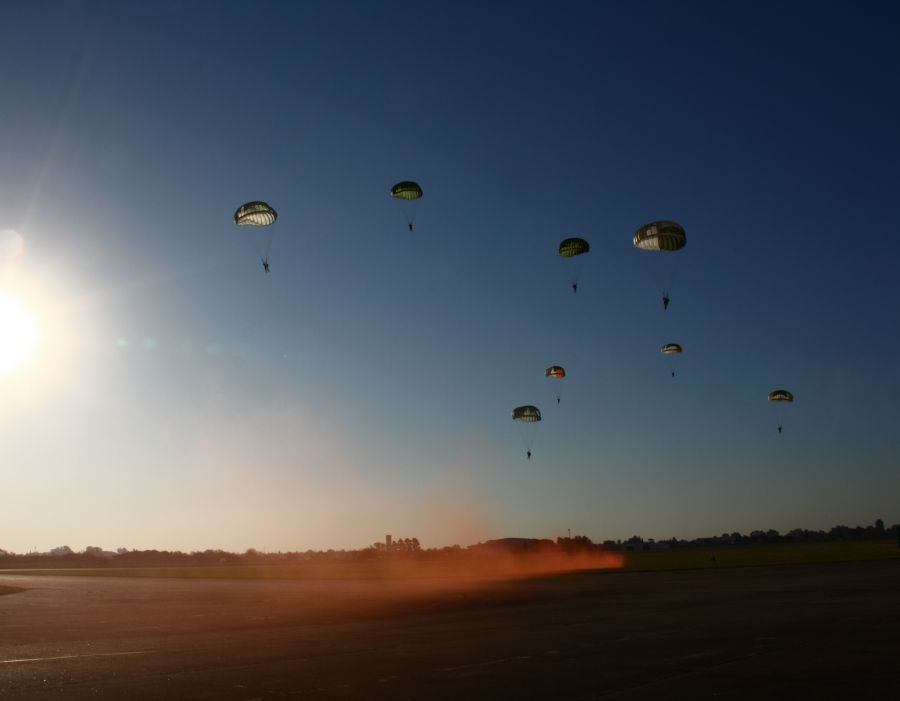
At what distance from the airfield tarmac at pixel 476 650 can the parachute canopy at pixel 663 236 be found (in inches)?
695

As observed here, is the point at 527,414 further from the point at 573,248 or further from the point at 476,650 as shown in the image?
the point at 476,650

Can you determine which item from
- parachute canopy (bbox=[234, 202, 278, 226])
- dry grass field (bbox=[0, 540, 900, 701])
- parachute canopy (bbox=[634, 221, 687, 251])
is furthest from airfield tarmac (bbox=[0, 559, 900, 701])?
parachute canopy (bbox=[234, 202, 278, 226])

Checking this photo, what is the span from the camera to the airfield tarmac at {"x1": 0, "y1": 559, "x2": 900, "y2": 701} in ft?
40.6

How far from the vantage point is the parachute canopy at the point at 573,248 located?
4647 centimetres

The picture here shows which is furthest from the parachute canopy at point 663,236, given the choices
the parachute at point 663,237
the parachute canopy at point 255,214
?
the parachute canopy at point 255,214

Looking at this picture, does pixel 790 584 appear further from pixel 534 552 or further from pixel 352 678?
pixel 534 552

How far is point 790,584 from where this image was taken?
39.0 meters

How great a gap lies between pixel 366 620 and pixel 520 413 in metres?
36.3

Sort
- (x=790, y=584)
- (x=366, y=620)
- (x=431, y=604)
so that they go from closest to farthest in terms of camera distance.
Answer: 1. (x=366, y=620)
2. (x=431, y=604)
3. (x=790, y=584)

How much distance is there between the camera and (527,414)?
60594 mm

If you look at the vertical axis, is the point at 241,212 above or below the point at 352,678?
above

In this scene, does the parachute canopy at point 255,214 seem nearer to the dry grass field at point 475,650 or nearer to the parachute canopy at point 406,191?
the parachute canopy at point 406,191

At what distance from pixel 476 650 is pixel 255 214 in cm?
2956

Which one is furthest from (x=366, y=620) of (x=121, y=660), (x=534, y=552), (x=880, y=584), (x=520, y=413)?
(x=534, y=552)
